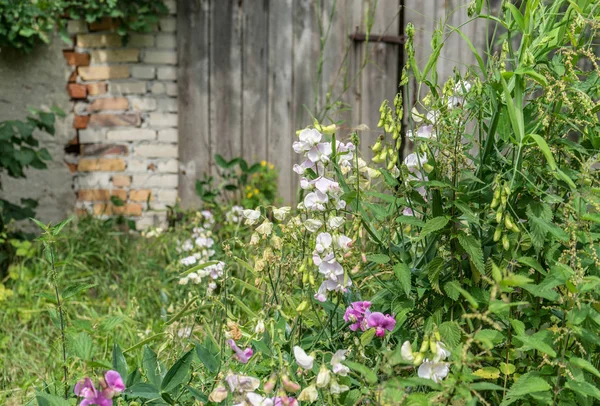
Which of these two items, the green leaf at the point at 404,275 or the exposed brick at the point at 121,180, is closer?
the green leaf at the point at 404,275

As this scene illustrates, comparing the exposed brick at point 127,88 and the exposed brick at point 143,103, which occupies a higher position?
the exposed brick at point 127,88

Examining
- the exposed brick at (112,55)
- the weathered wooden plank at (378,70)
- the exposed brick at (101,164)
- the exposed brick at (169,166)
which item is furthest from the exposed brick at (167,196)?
the weathered wooden plank at (378,70)

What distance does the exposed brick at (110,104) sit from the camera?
4453 mm

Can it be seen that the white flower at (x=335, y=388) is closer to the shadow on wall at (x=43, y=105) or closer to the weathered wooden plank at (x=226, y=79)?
the weathered wooden plank at (x=226, y=79)

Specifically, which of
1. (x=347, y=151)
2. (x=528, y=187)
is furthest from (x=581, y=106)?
(x=347, y=151)

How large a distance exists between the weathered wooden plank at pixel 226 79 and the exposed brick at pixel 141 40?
362 millimetres

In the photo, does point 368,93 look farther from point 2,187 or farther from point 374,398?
point 374,398

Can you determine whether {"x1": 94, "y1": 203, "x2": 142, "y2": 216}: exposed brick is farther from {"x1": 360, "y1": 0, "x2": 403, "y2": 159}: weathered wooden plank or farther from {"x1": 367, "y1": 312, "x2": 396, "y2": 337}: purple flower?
{"x1": 367, "y1": 312, "x2": 396, "y2": 337}: purple flower

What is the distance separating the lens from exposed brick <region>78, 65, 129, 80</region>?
4434 millimetres

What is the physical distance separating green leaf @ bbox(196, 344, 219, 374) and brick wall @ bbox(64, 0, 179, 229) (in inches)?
117

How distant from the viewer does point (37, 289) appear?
3578mm

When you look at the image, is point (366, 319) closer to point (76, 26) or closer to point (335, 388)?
point (335, 388)

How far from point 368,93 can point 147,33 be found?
134 centimetres

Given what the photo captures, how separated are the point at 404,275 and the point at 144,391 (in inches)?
23.3
